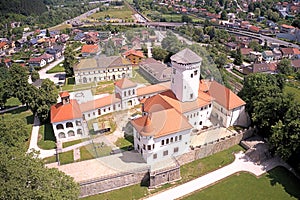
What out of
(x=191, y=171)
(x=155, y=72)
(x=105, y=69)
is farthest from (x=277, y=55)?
(x=191, y=171)

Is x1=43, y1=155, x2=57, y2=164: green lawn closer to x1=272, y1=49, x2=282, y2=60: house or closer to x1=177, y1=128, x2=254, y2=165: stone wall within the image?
x1=177, y1=128, x2=254, y2=165: stone wall

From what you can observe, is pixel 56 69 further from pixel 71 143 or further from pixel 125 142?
pixel 125 142

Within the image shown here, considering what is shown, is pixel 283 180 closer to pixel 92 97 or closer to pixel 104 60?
pixel 92 97

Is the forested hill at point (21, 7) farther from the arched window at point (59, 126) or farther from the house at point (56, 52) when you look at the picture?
the arched window at point (59, 126)

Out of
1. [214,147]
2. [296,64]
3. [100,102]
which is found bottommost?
[214,147]

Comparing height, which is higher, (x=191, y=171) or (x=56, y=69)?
(x=56, y=69)

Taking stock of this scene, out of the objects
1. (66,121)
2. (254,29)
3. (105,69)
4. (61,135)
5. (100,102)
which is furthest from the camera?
(254,29)

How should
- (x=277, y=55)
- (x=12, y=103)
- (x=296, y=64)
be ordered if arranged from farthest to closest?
(x=277, y=55) < (x=296, y=64) < (x=12, y=103)
